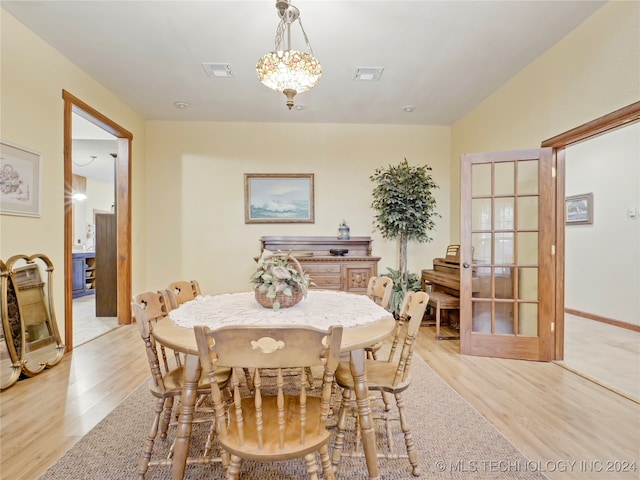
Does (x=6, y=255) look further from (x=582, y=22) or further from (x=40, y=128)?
(x=582, y=22)

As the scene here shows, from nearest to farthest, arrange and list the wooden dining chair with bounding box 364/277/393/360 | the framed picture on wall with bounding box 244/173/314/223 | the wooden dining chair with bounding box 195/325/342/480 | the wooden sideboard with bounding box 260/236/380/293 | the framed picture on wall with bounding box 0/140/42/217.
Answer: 1. the wooden dining chair with bounding box 195/325/342/480
2. the wooden dining chair with bounding box 364/277/393/360
3. the framed picture on wall with bounding box 0/140/42/217
4. the wooden sideboard with bounding box 260/236/380/293
5. the framed picture on wall with bounding box 244/173/314/223

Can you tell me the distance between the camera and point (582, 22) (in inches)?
106

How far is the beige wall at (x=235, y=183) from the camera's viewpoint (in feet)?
16.3

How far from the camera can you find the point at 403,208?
4574mm

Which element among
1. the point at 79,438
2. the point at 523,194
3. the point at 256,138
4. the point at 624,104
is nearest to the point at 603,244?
the point at 523,194

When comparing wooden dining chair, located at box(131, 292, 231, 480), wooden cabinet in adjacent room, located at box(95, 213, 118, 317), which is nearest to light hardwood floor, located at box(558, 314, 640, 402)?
wooden dining chair, located at box(131, 292, 231, 480)

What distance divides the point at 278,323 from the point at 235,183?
3.85 m

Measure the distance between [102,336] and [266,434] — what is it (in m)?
3.62

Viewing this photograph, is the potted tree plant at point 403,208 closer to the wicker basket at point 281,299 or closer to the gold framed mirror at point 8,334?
the wicker basket at point 281,299

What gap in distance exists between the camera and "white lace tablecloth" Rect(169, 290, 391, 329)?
5.22 feet

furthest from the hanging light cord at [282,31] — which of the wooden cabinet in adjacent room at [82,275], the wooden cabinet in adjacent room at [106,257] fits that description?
the wooden cabinet in adjacent room at [82,275]

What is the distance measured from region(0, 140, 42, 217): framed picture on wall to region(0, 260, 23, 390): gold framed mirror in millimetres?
491

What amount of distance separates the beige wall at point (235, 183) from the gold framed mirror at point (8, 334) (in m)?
2.23

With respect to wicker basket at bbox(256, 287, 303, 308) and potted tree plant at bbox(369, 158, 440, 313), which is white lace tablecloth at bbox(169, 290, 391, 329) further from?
potted tree plant at bbox(369, 158, 440, 313)
